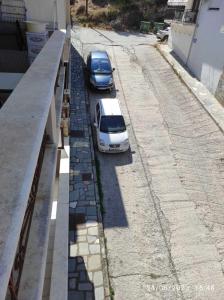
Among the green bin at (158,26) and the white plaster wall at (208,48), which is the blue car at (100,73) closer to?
the white plaster wall at (208,48)

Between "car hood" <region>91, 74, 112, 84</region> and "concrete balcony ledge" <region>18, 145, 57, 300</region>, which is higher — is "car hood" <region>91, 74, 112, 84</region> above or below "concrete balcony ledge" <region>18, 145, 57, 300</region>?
below

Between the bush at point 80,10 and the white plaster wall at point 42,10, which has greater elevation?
the white plaster wall at point 42,10

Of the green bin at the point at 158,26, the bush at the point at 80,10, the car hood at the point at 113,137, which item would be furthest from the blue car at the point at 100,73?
the bush at the point at 80,10

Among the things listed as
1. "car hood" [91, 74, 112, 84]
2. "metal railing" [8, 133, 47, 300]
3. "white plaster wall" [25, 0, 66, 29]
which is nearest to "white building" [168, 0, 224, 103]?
"car hood" [91, 74, 112, 84]

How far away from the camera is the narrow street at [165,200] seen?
8.15 metres

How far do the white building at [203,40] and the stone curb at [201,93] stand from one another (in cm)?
39

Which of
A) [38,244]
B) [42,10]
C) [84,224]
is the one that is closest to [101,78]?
[42,10]

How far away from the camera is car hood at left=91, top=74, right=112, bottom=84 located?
17953 mm

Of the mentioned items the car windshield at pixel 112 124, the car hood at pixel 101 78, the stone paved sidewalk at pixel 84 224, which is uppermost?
the car hood at pixel 101 78

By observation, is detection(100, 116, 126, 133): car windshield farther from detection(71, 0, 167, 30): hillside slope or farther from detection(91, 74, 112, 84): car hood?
detection(71, 0, 167, 30): hillside slope

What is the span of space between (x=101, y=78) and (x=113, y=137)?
22.7 feet

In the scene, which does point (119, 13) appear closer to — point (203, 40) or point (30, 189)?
point (203, 40)

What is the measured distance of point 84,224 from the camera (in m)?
9.43

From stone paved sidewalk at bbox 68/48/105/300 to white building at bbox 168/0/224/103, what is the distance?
9.38 m
